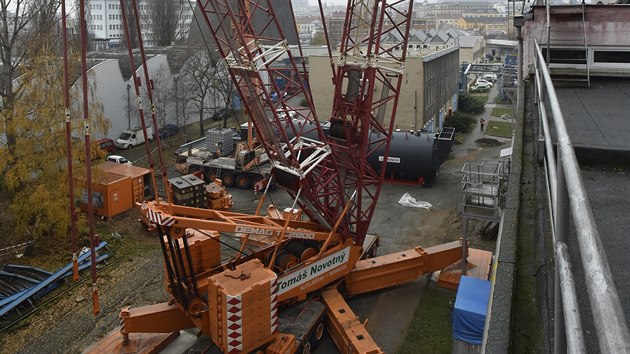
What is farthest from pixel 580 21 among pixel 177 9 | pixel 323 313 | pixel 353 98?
pixel 177 9

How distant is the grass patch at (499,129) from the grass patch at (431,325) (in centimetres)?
2173

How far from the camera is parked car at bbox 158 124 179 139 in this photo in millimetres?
30959

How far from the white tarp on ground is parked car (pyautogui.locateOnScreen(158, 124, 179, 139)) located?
1685 centimetres

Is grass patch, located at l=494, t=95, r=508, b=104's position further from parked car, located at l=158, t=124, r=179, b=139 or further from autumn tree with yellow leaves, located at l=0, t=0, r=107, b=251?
autumn tree with yellow leaves, located at l=0, t=0, r=107, b=251

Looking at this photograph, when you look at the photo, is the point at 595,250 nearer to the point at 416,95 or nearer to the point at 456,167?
the point at 456,167

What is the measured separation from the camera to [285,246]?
11.9 meters

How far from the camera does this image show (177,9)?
52.6 m

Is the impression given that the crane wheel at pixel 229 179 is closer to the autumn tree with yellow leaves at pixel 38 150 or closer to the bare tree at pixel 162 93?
the autumn tree with yellow leaves at pixel 38 150

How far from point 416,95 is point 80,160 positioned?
57.5 ft

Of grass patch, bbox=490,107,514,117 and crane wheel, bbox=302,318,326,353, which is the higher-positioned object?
grass patch, bbox=490,107,514,117

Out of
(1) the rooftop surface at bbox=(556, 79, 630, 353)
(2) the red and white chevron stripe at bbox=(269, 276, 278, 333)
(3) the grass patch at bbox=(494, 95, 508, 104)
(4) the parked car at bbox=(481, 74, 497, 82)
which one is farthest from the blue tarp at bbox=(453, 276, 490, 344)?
(4) the parked car at bbox=(481, 74, 497, 82)

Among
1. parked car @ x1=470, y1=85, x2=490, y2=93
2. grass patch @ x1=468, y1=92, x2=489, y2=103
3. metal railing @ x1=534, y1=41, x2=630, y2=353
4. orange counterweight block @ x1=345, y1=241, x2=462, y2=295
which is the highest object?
parked car @ x1=470, y1=85, x2=490, y2=93

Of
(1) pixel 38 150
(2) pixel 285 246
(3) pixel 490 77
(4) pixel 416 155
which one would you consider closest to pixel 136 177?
(1) pixel 38 150

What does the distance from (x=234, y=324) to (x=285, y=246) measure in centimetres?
322
